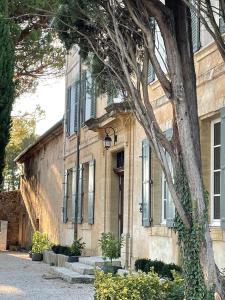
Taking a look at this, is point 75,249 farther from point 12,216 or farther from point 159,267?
point 12,216

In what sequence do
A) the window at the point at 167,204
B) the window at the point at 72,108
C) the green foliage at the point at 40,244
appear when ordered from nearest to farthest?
the window at the point at 167,204, the window at the point at 72,108, the green foliage at the point at 40,244

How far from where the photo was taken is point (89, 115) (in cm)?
1700

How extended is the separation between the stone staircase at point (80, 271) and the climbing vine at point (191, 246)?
18.6ft

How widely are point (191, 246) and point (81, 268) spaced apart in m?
7.37

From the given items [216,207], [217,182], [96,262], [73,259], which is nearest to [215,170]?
[217,182]

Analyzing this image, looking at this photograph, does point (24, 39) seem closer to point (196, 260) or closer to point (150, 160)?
point (150, 160)

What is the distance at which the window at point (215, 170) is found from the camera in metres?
9.28

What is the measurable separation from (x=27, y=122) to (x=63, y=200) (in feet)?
35.6

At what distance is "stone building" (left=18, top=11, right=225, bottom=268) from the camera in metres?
9.43

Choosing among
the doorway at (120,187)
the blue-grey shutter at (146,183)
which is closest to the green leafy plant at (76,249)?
the doorway at (120,187)

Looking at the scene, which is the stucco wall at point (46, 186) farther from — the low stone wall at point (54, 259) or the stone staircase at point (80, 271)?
the stone staircase at point (80, 271)

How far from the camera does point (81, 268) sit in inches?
510

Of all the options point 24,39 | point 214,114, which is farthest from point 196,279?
point 24,39

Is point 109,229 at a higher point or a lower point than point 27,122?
lower
